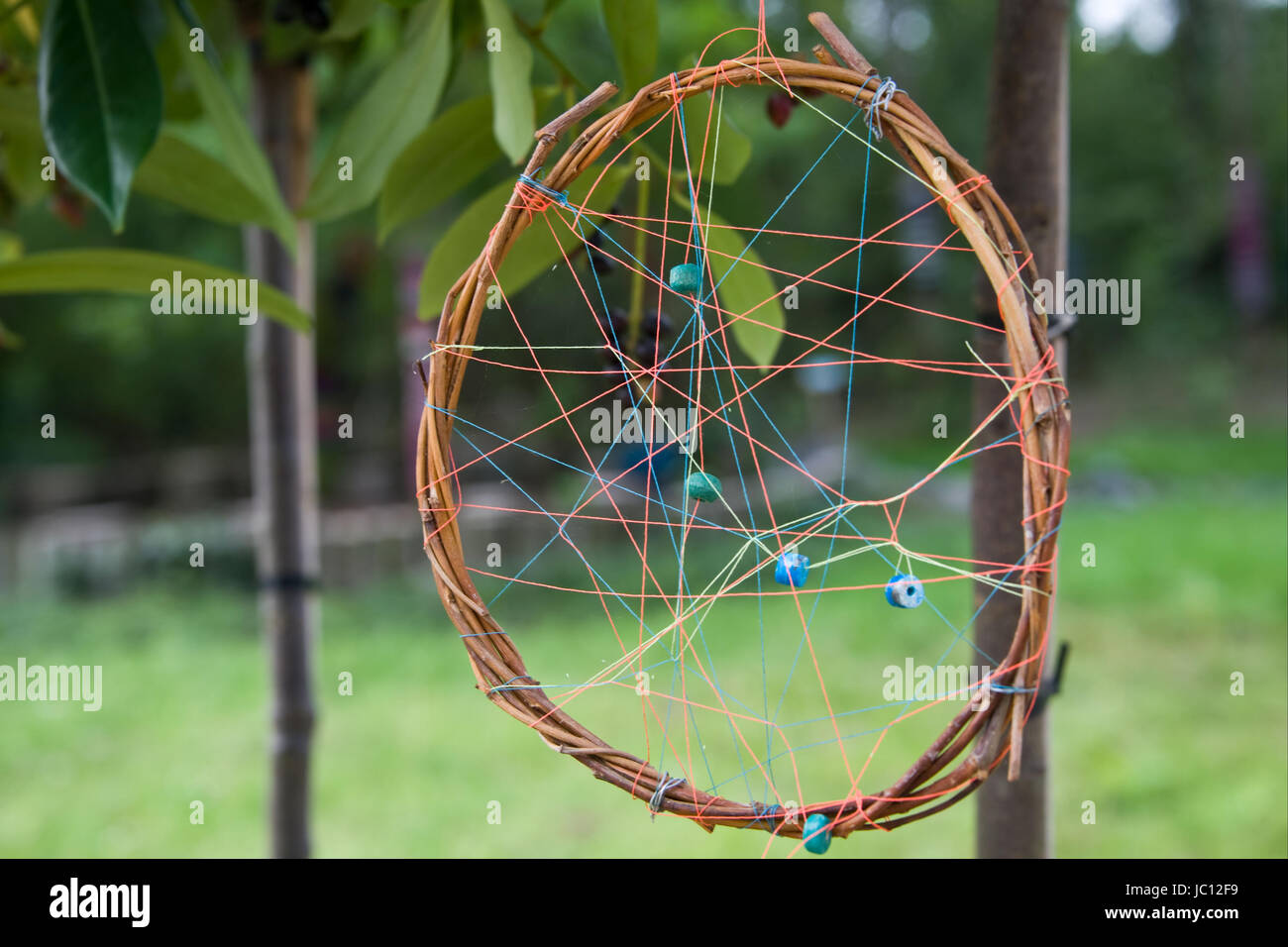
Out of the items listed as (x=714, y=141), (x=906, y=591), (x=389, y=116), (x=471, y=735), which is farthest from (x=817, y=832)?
(x=471, y=735)

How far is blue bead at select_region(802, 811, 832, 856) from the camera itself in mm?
483

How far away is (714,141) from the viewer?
2.05 feet

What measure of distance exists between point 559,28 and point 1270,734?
265 centimetres

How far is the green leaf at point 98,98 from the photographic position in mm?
587

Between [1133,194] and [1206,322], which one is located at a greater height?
[1133,194]

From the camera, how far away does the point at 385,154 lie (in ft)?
2.20

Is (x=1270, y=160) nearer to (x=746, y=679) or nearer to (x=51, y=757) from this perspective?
(x=746, y=679)

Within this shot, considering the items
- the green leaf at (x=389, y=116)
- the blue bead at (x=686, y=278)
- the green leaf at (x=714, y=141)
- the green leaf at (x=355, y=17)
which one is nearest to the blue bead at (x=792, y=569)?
the blue bead at (x=686, y=278)

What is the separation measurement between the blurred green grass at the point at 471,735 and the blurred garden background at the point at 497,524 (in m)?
0.01

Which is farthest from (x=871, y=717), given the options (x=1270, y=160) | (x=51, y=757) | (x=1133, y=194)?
(x=1270, y=160)

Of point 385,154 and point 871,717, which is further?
point 871,717

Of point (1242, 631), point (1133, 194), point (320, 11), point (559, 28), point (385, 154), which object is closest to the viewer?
point (385, 154)

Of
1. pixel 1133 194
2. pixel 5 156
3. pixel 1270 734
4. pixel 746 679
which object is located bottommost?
pixel 1270 734

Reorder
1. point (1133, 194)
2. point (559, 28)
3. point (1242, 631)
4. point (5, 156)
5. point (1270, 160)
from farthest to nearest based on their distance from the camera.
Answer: point (1270, 160)
point (1133, 194)
point (1242, 631)
point (559, 28)
point (5, 156)
